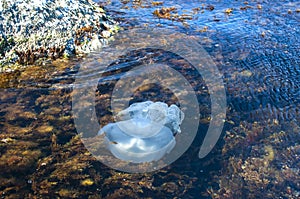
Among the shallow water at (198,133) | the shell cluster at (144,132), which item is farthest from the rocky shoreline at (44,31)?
the shell cluster at (144,132)

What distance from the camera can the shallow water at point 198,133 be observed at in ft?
15.9

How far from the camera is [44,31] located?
816 cm

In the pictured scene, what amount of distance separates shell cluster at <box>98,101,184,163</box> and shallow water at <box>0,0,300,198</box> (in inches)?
13.1

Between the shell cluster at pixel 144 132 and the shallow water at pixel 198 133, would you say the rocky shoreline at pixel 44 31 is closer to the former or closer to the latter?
the shallow water at pixel 198 133

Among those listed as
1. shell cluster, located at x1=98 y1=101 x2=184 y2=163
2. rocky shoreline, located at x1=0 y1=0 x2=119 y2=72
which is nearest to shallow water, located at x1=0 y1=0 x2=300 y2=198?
shell cluster, located at x1=98 y1=101 x2=184 y2=163

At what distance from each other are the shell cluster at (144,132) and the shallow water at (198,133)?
0.33 meters

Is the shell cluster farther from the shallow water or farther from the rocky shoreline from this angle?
the rocky shoreline

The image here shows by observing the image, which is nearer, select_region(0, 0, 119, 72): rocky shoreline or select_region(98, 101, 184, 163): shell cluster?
select_region(98, 101, 184, 163): shell cluster

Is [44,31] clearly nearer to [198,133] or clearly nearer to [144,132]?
[144,132]

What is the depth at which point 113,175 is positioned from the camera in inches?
197

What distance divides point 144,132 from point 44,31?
4721 millimetres

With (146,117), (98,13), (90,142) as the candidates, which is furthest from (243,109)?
(98,13)

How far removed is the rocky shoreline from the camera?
7.79 meters

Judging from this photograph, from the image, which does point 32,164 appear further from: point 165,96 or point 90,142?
point 165,96
